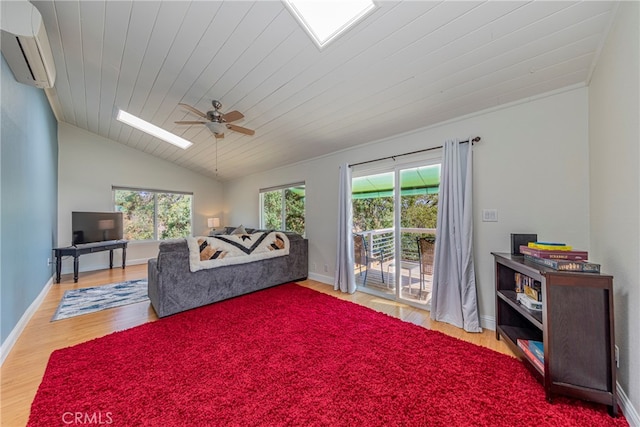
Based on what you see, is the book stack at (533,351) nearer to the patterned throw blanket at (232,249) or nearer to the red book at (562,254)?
the red book at (562,254)

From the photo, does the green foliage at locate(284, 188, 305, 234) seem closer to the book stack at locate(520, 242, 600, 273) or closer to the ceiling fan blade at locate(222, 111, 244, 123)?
the ceiling fan blade at locate(222, 111, 244, 123)

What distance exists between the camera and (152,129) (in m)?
4.32

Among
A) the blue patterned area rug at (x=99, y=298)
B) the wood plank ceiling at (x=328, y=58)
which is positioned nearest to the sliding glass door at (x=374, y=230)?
the wood plank ceiling at (x=328, y=58)

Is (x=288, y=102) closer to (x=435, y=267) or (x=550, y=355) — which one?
(x=435, y=267)

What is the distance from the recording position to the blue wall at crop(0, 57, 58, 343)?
200cm

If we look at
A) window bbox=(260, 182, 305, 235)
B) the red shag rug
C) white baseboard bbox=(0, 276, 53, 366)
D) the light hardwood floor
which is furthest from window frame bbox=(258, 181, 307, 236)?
white baseboard bbox=(0, 276, 53, 366)

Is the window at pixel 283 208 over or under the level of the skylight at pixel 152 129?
under

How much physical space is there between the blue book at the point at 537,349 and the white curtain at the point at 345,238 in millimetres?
2134

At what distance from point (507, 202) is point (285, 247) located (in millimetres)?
2970

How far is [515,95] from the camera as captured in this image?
2.14 metres

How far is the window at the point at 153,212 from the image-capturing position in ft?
18.1

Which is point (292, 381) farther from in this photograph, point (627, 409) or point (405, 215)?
point (405, 215)

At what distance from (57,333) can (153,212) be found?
4107 mm

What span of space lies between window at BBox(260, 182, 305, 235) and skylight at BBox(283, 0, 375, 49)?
2886mm
